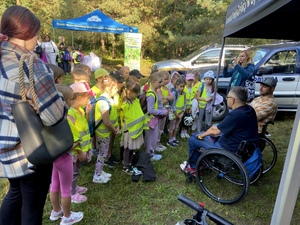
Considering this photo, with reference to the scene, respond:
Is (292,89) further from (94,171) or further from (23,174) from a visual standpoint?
(23,174)

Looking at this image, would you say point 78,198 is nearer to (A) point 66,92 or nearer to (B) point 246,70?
(A) point 66,92

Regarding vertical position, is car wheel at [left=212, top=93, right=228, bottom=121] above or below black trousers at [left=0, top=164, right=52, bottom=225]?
below

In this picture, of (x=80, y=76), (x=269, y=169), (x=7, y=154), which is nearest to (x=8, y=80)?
(x=7, y=154)

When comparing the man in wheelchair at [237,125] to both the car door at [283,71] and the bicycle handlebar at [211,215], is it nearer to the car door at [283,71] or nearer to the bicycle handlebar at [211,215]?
the bicycle handlebar at [211,215]

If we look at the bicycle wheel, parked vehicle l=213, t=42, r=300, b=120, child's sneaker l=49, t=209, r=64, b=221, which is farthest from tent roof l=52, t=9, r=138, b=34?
child's sneaker l=49, t=209, r=64, b=221

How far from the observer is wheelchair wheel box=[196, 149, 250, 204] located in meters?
2.67

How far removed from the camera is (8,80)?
135 centimetres

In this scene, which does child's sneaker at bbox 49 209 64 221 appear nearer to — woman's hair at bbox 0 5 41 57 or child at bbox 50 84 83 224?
child at bbox 50 84 83 224

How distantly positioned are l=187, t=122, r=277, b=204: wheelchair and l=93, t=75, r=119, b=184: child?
3.90 feet

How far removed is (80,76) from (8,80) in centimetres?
198

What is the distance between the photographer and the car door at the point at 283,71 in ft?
19.0

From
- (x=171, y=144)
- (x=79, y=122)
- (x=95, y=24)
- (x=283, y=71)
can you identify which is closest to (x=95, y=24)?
(x=95, y=24)

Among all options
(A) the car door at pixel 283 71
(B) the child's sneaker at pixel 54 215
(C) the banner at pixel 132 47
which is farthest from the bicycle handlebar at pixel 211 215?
(C) the banner at pixel 132 47

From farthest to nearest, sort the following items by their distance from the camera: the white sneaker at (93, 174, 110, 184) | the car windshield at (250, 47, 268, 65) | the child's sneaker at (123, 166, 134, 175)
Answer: the car windshield at (250, 47, 268, 65), the child's sneaker at (123, 166, 134, 175), the white sneaker at (93, 174, 110, 184)
